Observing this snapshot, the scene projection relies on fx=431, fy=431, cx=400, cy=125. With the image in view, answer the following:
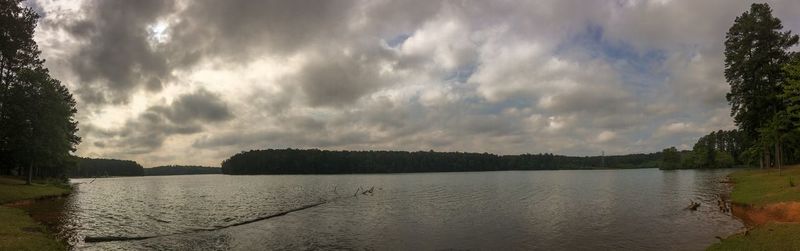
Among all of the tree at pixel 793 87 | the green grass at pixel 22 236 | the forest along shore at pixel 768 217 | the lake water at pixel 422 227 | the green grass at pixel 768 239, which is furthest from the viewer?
the tree at pixel 793 87

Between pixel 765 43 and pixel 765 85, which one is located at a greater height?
pixel 765 43

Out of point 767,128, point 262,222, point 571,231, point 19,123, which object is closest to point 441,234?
point 571,231

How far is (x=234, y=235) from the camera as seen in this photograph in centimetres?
4175

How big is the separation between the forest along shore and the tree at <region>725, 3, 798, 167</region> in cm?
3363

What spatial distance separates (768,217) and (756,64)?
51807 millimetres

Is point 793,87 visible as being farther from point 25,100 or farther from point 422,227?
point 25,100

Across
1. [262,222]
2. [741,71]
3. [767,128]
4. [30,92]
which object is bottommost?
[262,222]

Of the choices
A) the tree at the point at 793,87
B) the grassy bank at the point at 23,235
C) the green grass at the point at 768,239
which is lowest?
the grassy bank at the point at 23,235

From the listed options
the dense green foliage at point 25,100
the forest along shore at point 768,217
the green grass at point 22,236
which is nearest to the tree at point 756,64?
the forest along shore at point 768,217

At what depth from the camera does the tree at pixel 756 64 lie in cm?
7400

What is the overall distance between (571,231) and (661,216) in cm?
1479

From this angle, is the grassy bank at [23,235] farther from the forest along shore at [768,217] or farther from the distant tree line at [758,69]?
the distant tree line at [758,69]

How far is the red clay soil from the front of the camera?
33631 mm

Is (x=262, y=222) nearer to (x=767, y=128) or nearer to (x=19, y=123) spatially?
(x=19, y=123)
